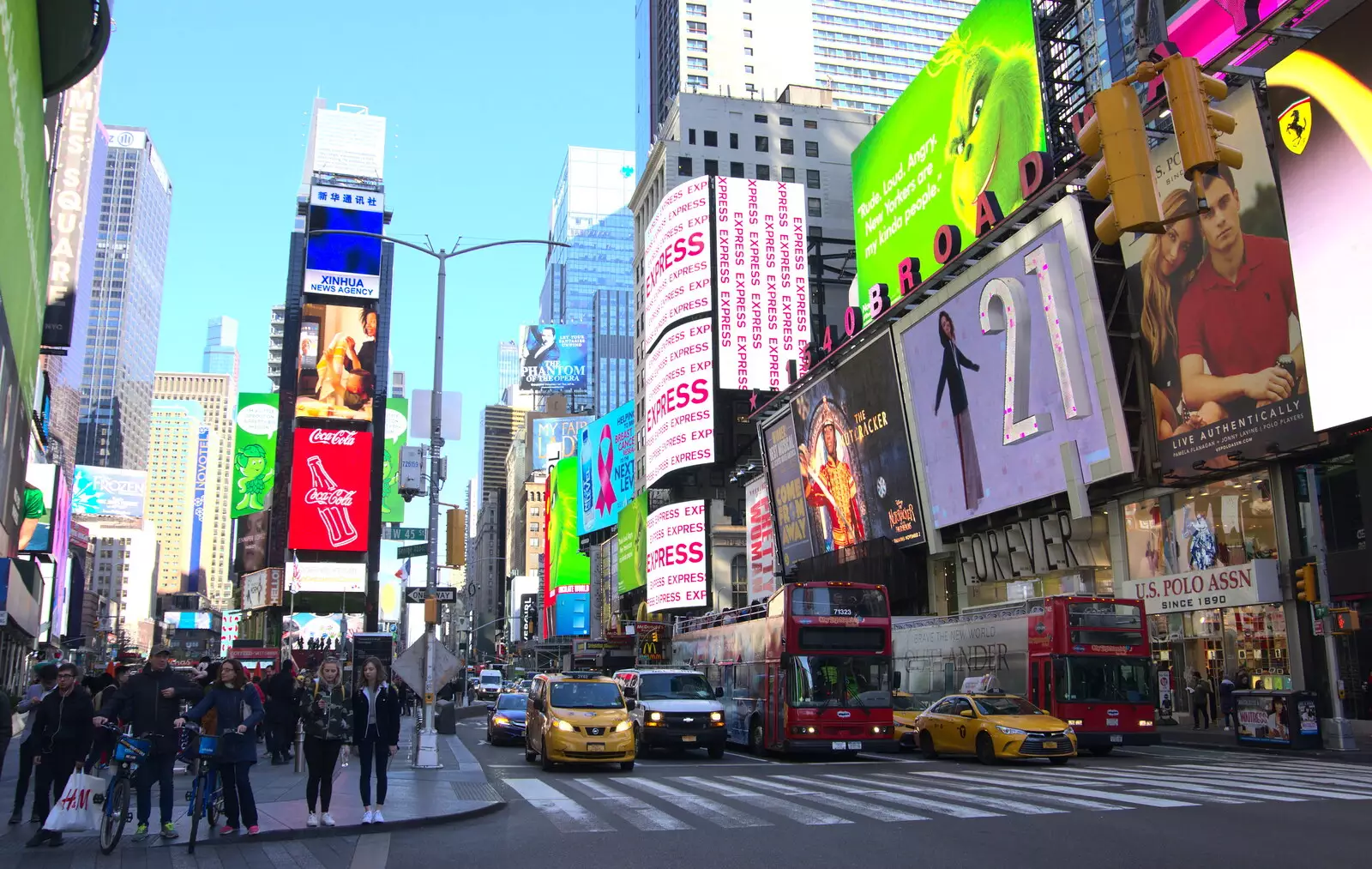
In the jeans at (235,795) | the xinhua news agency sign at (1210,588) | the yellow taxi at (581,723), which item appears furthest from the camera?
the xinhua news agency sign at (1210,588)

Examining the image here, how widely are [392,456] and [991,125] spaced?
82.3m

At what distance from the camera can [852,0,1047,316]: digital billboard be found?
41375 millimetres

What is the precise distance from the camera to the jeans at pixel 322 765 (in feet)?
41.2

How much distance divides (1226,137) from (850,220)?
207ft

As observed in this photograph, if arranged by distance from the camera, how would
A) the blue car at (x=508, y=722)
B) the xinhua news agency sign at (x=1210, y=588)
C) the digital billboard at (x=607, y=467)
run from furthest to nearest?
1. the digital billboard at (x=607, y=467)
2. the blue car at (x=508, y=722)
3. the xinhua news agency sign at (x=1210, y=588)

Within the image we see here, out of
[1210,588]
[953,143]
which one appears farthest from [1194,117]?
[953,143]

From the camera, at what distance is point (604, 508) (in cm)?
10725

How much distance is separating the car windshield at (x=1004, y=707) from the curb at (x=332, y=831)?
39.8 ft

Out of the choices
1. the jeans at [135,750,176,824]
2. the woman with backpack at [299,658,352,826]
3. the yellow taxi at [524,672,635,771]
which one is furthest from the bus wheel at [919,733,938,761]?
the jeans at [135,750,176,824]

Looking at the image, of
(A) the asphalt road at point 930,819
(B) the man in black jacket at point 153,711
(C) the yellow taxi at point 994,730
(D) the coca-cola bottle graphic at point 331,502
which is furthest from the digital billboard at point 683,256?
(B) the man in black jacket at point 153,711

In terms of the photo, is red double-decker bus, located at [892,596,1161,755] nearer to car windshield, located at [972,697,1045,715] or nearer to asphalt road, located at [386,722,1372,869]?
car windshield, located at [972,697,1045,715]

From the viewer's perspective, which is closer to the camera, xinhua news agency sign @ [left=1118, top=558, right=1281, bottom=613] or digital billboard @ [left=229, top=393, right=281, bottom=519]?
xinhua news agency sign @ [left=1118, top=558, right=1281, bottom=613]

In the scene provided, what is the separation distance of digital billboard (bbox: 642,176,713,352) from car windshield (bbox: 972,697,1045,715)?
50280mm

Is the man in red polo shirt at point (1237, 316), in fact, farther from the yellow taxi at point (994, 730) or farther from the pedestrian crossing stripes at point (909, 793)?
the yellow taxi at point (994, 730)
